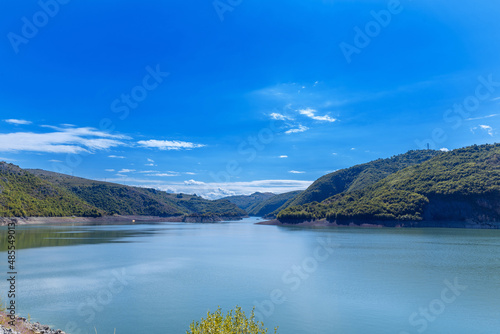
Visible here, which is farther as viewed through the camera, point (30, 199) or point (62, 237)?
point (30, 199)

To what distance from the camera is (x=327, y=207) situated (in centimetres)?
16275

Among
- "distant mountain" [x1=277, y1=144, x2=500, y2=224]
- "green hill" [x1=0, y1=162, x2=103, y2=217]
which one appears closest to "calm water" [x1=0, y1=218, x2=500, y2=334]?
"distant mountain" [x1=277, y1=144, x2=500, y2=224]

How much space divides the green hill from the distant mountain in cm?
11204

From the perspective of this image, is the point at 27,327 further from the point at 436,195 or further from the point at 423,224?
the point at 436,195

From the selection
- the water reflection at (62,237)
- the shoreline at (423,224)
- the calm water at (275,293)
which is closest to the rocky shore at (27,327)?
the calm water at (275,293)

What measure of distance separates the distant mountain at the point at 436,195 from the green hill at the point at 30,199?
112042mm

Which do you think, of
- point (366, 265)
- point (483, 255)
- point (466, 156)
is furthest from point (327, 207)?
point (366, 265)

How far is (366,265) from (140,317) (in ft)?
86.8

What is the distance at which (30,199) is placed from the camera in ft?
489

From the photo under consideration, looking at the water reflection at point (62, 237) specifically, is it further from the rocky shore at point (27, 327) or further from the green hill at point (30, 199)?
the rocky shore at point (27, 327)

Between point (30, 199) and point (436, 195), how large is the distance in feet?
552

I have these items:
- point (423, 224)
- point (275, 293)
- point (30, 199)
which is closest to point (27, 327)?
point (275, 293)

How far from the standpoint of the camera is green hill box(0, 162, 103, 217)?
5182 inches

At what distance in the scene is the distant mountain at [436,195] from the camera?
114m
